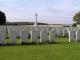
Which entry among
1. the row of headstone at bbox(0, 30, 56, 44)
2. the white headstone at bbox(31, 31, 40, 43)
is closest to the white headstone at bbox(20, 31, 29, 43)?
the row of headstone at bbox(0, 30, 56, 44)

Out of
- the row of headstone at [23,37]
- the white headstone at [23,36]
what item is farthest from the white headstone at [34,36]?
the white headstone at [23,36]

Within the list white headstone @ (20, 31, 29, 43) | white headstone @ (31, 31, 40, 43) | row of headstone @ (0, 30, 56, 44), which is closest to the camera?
row of headstone @ (0, 30, 56, 44)

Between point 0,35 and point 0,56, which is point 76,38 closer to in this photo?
point 0,35

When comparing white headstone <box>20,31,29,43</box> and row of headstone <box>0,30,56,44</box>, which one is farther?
white headstone <box>20,31,29,43</box>

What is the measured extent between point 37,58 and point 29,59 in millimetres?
477


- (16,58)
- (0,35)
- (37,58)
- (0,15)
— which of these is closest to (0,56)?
(16,58)

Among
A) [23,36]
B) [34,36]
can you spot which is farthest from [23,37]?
[34,36]

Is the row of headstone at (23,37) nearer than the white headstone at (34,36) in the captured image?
Yes

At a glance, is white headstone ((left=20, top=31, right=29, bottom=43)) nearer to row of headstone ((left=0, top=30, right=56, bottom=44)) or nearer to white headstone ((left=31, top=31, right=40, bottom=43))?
row of headstone ((left=0, top=30, right=56, bottom=44))

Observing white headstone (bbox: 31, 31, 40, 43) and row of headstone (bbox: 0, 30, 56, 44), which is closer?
row of headstone (bbox: 0, 30, 56, 44)

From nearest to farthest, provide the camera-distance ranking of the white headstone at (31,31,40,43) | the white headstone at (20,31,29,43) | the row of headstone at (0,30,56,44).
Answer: the row of headstone at (0,30,56,44) < the white headstone at (20,31,29,43) < the white headstone at (31,31,40,43)

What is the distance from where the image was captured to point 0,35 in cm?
1806

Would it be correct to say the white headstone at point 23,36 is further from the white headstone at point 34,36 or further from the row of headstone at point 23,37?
the white headstone at point 34,36

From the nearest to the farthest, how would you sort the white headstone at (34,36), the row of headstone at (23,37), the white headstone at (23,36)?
the row of headstone at (23,37)
the white headstone at (23,36)
the white headstone at (34,36)
